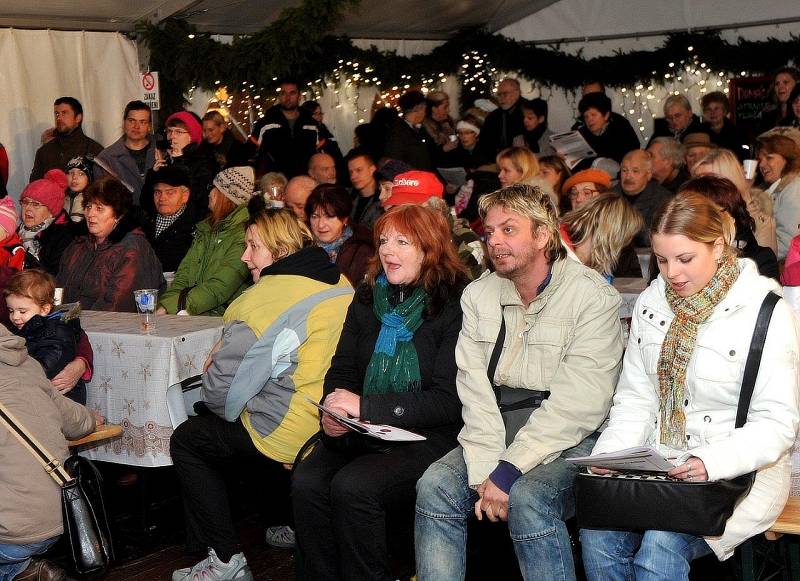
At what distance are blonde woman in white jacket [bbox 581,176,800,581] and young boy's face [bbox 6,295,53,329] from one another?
9.00 ft

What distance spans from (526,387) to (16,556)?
2.01 m

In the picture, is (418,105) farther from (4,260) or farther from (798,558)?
(798,558)

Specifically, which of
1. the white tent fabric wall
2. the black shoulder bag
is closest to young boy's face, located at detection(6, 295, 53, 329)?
the black shoulder bag

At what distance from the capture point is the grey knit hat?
6.05 metres

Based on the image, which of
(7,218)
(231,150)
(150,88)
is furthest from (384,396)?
(231,150)

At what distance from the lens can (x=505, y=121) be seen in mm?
10586

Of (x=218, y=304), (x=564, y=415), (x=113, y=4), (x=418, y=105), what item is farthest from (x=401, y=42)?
(x=564, y=415)

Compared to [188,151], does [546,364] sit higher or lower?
lower

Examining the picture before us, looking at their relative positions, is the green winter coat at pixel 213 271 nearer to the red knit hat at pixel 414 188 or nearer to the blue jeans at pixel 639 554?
the red knit hat at pixel 414 188

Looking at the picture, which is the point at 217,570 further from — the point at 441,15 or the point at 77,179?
the point at 441,15

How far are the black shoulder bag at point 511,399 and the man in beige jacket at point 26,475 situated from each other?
5.63 ft

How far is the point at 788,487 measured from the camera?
3254 mm

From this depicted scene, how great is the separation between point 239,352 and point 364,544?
103cm

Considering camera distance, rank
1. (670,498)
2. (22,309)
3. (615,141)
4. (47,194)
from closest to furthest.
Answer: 1. (670,498)
2. (22,309)
3. (47,194)
4. (615,141)
